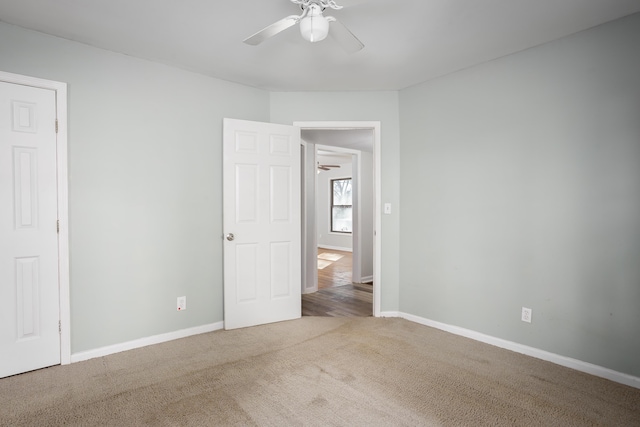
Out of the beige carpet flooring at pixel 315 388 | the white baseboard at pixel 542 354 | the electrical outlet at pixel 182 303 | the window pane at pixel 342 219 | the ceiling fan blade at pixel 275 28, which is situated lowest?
the beige carpet flooring at pixel 315 388

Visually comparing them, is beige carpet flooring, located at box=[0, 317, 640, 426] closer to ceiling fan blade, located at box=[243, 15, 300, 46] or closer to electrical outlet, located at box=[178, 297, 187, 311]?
electrical outlet, located at box=[178, 297, 187, 311]

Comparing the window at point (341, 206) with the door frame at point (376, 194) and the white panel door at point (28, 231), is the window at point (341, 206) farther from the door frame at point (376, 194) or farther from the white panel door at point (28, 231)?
the white panel door at point (28, 231)

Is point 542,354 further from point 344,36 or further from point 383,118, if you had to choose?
point 344,36

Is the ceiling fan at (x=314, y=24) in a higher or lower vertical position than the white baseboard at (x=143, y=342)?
higher

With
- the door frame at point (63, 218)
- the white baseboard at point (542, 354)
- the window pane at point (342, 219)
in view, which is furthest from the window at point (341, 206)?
the door frame at point (63, 218)

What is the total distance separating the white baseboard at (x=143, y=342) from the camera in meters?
2.65

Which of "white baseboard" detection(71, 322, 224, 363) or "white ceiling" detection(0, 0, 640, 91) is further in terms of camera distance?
"white baseboard" detection(71, 322, 224, 363)

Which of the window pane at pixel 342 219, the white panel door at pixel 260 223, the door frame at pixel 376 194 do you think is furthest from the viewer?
the window pane at pixel 342 219

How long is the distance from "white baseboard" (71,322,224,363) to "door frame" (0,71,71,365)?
0.10 m

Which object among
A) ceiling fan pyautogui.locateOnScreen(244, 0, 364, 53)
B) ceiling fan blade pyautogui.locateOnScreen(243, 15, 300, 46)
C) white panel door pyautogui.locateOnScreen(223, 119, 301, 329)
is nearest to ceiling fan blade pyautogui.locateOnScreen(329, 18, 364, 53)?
ceiling fan pyautogui.locateOnScreen(244, 0, 364, 53)

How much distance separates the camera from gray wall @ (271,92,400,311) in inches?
146

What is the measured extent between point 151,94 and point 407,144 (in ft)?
8.32

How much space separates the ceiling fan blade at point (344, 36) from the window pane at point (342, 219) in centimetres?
771

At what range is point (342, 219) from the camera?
9961 millimetres
